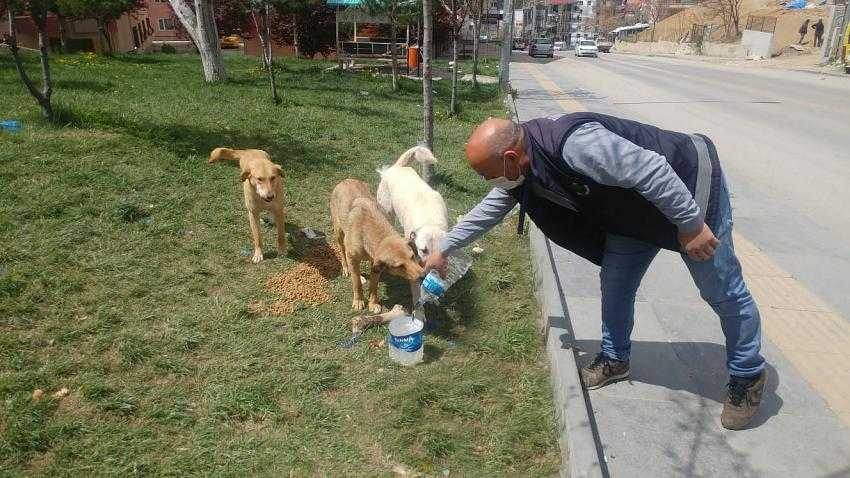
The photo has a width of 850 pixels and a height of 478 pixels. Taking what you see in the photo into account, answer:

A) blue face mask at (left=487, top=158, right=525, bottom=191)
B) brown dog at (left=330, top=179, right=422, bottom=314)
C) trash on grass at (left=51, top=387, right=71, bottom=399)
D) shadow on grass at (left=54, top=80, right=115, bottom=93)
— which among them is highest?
blue face mask at (left=487, top=158, right=525, bottom=191)

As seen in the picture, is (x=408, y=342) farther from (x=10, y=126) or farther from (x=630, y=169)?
(x=10, y=126)

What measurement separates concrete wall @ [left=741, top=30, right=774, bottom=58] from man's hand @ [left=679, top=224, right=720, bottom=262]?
51466mm

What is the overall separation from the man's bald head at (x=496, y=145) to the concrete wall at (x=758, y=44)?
170 ft

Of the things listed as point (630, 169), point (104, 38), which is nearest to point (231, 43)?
point (104, 38)

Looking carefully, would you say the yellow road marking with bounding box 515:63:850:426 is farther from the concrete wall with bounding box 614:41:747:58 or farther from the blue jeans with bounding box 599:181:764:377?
the concrete wall with bounding box 614:41:747:58

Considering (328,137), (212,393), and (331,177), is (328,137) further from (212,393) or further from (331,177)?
(212,393)

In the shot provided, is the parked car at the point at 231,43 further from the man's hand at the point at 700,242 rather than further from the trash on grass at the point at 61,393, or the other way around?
the man's hand at the point at 700,242

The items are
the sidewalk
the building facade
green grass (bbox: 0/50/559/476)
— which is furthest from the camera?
the building facade

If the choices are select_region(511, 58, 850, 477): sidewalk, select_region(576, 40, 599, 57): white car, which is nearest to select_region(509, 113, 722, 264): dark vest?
select_region(511, 58, 850, 477): sidewalk

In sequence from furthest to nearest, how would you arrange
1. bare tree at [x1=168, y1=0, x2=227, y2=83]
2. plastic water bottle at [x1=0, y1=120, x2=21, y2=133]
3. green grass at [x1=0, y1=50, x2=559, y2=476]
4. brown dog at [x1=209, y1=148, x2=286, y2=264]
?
1. bare tree at [x1=168, y1=0, x2=227, y2=83]
2. plastic water bottle at [x1=0, y1=120, x2=21, y2=133]
3. brown dog at [x1=209, y1=148, x2=286, y2=264]
4. green grass at [x1=0, y1=50, x2=559, y2=476]

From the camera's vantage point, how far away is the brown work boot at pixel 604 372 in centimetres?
345

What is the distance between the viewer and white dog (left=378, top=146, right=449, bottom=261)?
13.7ft

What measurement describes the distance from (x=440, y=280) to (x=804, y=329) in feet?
9.39

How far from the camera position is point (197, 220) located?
19.4ft
